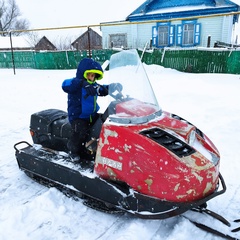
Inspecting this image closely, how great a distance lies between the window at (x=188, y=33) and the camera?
1723 cm

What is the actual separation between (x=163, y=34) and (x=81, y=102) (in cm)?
1707

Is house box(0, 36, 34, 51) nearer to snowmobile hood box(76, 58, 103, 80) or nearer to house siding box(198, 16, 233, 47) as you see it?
house siding box(198, 16, 233, 47)

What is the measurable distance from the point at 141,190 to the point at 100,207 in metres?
0.55

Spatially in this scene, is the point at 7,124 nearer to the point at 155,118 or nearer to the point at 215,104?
the point at 155,118

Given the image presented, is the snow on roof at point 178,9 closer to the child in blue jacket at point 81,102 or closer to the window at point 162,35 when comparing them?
the window at point 162,35

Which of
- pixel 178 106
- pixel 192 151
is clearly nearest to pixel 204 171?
pixel 192 151

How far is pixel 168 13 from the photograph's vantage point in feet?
57.1

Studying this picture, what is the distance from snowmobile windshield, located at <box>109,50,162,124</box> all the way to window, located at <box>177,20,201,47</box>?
1637 centimetres

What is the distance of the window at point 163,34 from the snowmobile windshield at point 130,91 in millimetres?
16653

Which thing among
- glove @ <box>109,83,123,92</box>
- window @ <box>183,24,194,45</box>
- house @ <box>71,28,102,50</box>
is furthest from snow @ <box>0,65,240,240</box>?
house @ <box>71,28,102,50</box>

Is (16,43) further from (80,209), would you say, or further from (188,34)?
(80,209)

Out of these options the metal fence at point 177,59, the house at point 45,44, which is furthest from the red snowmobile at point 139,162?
the house at point 45,44

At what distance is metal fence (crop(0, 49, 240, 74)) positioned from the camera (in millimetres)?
10672

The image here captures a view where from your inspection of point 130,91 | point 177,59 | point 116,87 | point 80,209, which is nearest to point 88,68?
point 116,87
